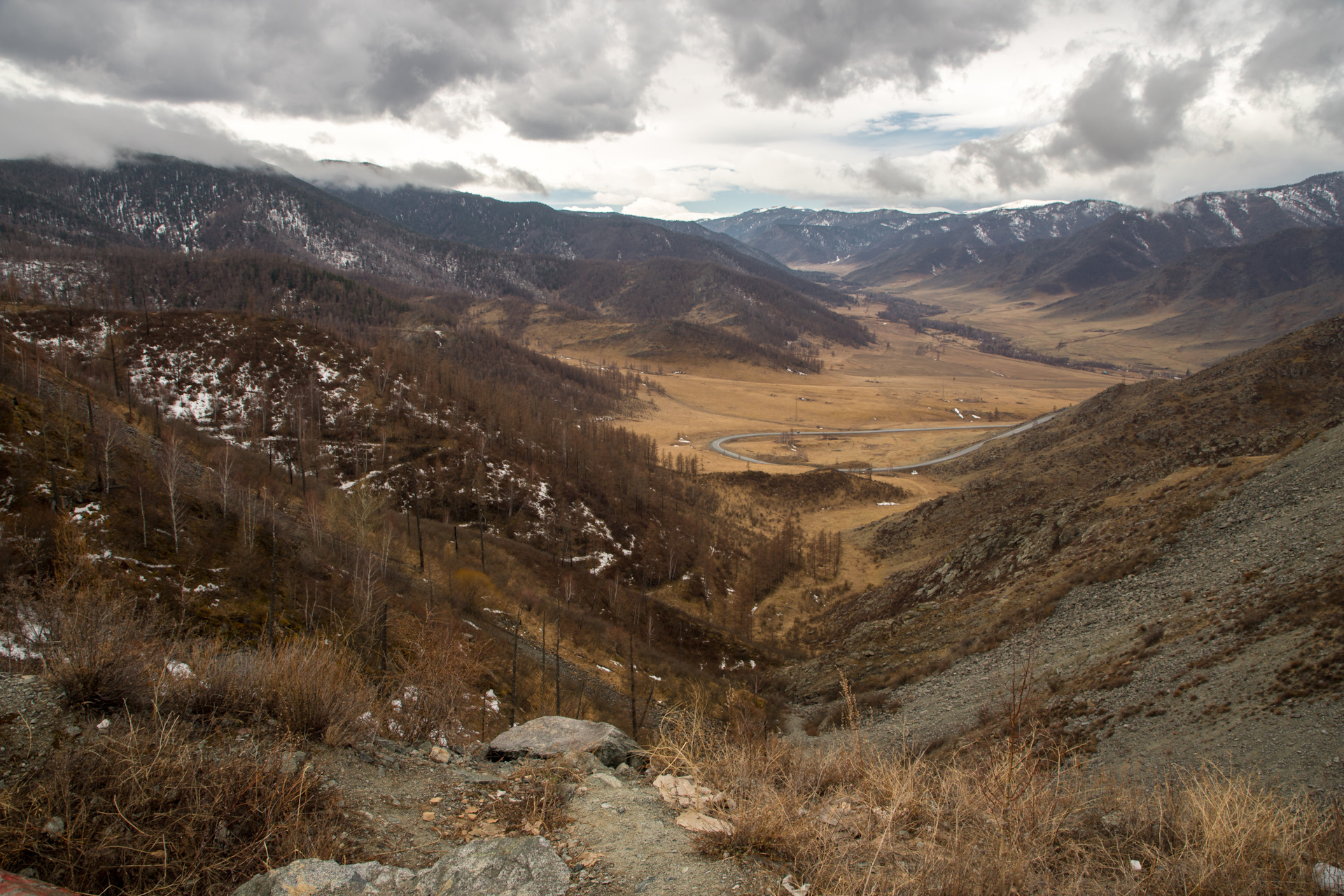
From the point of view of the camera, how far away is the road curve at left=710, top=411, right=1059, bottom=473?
121 metres

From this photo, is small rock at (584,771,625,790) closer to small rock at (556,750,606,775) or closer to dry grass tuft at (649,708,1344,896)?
small rock at (556,750,606,775)

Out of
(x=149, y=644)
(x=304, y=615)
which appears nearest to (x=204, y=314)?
(x=304, y=615)

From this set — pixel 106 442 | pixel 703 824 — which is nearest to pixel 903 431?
pixel 106 442

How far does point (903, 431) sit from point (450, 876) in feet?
554

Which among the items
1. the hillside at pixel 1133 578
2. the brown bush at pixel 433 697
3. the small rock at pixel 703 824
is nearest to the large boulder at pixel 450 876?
the small rock at pixel 703 824

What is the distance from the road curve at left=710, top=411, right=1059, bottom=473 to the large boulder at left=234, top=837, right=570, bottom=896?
111460mm

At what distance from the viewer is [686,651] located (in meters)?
44.8

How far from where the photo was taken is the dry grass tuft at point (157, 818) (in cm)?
536

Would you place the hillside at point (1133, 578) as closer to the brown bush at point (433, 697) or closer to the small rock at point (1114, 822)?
the small rock at point (1114, 822)

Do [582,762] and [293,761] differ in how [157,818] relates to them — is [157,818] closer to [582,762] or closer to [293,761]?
[293,761]

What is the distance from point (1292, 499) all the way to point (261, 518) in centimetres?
5278

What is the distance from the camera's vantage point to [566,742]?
1171 centimetres

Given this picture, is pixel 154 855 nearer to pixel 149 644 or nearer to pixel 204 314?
pixel 149 644

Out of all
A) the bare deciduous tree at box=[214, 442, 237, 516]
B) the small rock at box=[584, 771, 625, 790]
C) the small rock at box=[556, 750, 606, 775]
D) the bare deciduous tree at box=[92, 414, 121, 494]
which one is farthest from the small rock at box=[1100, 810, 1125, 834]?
the bare deciduous tree at box=[92, 414, 121, 494]
